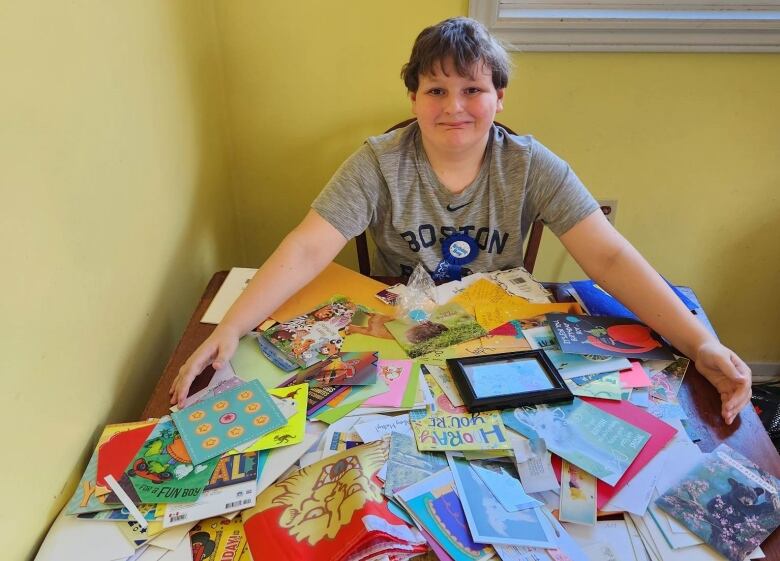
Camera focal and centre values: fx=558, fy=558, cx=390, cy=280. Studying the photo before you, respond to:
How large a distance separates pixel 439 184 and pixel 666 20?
0.78 meters

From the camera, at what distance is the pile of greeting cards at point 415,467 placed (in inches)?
28.2

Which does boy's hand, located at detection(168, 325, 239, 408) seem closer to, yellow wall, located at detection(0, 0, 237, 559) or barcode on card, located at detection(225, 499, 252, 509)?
yellow wall, located at detection(0, 0, 237, 559)

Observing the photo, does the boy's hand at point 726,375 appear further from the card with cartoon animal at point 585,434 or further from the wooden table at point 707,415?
the card with cartoon animal at point 585,434

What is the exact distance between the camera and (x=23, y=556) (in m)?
0.70

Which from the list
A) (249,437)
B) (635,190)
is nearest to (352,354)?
(249,437)

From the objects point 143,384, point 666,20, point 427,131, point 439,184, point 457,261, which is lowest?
point 143,384

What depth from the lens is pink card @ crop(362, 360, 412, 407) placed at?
3.02ft

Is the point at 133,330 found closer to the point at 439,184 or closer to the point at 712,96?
the point at 439,184

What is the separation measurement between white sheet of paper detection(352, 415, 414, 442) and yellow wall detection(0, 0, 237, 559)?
425 millimetres

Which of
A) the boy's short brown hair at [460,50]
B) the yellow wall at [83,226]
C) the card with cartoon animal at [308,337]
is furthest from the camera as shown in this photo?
the boy's short brown hair at [460,50]

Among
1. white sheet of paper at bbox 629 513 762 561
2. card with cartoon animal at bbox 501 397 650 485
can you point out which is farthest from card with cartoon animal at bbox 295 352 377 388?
white sheet of paper at bbox 629 513 762 561

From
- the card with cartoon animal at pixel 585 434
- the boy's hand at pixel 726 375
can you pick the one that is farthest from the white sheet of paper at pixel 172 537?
the boy's hand at pixel 726 375

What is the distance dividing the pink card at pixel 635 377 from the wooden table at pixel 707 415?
62 mm

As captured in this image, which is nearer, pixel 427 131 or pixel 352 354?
pixel 352 354
